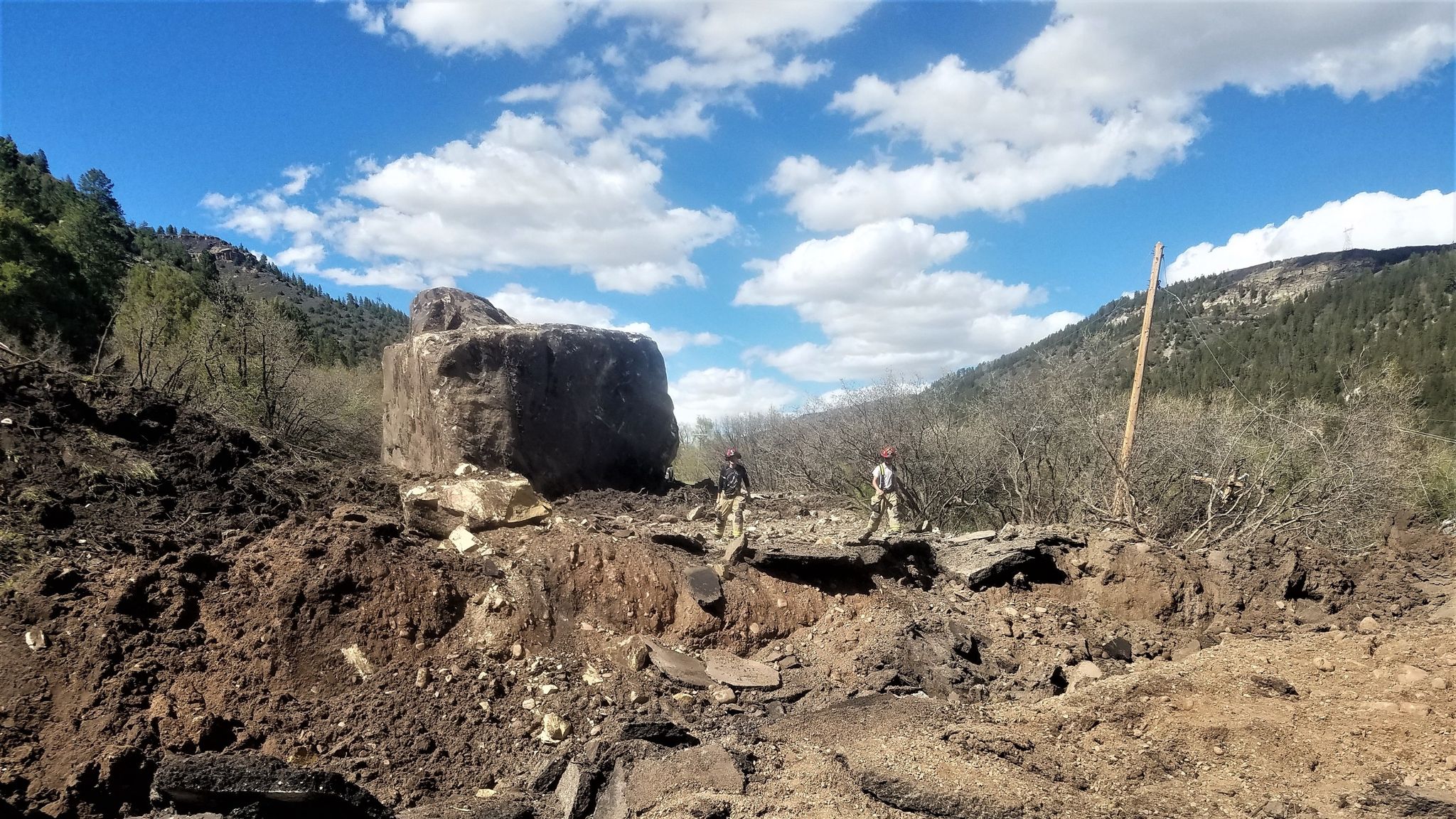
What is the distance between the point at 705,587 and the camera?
6309 mm

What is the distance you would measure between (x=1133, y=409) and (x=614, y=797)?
887 centimetres

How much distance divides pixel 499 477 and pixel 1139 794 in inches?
235

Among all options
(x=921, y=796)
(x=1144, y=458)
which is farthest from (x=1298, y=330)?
(x=921, y=796)

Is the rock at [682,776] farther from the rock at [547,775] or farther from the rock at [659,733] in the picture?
the rock at [547,775]

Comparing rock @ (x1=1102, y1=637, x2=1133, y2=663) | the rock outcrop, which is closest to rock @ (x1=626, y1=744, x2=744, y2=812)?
rock @ (x1=1102, y1=637, x2=1133, y2=663)

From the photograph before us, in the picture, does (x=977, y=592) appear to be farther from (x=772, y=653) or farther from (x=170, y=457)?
(x=170, y=457)

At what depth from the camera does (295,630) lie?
4910 mm

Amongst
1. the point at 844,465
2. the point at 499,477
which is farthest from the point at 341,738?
the point at 844,465

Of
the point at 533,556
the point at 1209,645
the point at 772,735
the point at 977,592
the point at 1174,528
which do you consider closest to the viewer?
the point at 772,735

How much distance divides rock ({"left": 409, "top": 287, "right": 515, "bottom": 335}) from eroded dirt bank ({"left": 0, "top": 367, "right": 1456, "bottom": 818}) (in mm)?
4101

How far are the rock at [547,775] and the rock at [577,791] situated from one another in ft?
0.18

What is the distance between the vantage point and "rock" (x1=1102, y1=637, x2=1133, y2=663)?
645 cm

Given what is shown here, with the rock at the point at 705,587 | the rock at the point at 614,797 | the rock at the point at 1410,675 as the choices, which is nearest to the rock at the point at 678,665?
the rock at the point at 705,587

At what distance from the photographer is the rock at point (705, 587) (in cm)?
625
